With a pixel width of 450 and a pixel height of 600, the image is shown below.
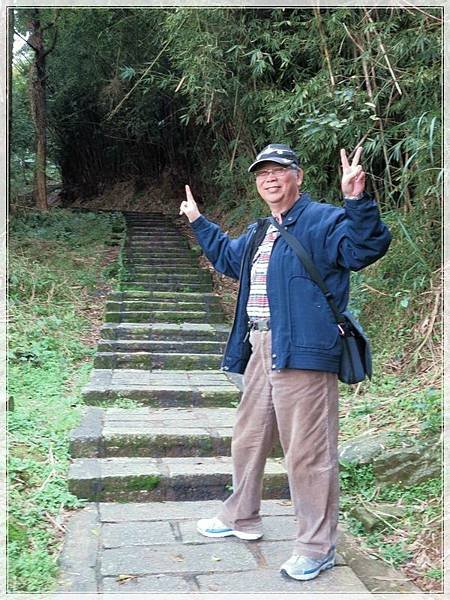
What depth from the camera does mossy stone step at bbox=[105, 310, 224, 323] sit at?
6.97 meters

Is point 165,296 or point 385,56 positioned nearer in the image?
point 385,56

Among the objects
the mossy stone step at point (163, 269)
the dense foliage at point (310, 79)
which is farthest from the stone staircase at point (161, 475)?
the dense foliage at point (310, 79)

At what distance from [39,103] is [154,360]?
873 centimetres

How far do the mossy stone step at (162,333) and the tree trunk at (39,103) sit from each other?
7.20 m

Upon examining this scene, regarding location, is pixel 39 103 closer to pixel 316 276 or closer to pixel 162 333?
pixel 162 333

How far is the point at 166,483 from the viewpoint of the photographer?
3.50m

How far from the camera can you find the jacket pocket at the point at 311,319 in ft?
8.30

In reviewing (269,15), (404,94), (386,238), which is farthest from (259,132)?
(386,238)

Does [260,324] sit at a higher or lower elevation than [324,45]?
lower

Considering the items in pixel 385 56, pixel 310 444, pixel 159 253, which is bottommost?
pixel 310 444

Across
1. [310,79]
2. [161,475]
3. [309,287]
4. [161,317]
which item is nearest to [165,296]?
[161,317]

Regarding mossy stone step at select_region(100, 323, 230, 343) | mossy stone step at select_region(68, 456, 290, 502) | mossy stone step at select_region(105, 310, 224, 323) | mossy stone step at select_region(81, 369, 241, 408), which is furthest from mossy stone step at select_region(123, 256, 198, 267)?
mossy stone step at select_region(68, 456, 290, 502)

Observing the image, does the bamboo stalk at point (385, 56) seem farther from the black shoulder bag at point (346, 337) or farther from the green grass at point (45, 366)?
the green grass at point (45, 366)

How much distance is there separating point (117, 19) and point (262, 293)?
9.52 meters
